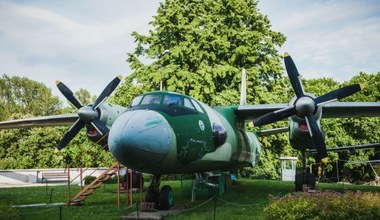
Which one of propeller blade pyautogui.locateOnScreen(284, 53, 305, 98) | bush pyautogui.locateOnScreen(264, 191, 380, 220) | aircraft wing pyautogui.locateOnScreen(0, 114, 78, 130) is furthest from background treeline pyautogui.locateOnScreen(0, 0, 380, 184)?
bush pyautogui.locateOnScreen(264, 191, 380, 220)

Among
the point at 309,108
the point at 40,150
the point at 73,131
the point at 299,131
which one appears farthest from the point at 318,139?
the point at 40,150

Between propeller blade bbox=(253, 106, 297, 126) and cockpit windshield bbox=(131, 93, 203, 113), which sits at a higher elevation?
cockpit windshield bbox=(131, 93, 203, 113)

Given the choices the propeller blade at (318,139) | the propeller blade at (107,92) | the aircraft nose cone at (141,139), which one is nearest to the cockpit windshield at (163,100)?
the aircraft nose cone at (141,139)

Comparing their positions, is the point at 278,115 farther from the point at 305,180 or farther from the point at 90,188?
the point at 90,188

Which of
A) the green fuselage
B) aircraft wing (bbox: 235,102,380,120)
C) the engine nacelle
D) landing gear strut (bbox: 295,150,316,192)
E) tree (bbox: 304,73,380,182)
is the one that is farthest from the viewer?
tree (bbox: 304,73,380,182)

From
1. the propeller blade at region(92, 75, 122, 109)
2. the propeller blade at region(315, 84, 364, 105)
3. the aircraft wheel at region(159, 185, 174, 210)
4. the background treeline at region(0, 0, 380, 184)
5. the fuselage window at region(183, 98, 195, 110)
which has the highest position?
the background treeline at region(0, 0, 380, 184)

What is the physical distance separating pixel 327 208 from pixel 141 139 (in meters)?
5.09

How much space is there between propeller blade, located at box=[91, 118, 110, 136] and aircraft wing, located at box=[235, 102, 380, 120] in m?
6.19

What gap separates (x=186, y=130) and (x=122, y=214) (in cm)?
382

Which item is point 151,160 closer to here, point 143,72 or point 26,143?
point 143,72

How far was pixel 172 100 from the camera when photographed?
509 inches

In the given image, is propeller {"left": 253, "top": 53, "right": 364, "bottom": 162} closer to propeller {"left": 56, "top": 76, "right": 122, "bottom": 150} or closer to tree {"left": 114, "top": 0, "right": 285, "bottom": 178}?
propeller {"left": 56, "top": 76, "right": 122, "bottom": 150}

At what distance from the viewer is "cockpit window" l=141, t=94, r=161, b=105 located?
1260 cm

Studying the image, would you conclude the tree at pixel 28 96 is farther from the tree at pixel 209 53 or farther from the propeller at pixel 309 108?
the propeller at pixel 309 108
